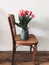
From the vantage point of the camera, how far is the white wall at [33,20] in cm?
251

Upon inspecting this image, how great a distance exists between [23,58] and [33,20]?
2.06ft

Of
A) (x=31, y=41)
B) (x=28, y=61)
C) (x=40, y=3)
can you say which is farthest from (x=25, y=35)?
(x=40, y=3)

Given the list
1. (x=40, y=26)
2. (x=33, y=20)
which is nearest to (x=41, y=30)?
(x=40, y=26)

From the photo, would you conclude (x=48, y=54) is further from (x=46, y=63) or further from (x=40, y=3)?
(x=40, y=3)

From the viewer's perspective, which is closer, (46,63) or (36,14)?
(46,63)

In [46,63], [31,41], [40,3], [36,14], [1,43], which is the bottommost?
[46,63]

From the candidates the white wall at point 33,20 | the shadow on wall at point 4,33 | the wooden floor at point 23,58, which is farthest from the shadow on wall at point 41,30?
the shadow on wall at point 4,33

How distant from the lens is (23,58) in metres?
2.53

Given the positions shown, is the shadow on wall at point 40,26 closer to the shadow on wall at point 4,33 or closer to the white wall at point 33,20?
the white wall at point 33,20

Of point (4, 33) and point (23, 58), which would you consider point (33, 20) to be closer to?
point (4, 33)

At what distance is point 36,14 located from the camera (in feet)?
8.43

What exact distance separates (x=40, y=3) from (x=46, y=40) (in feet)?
2.07

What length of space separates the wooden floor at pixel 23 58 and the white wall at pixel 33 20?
9cm

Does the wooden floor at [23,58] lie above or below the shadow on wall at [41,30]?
below
